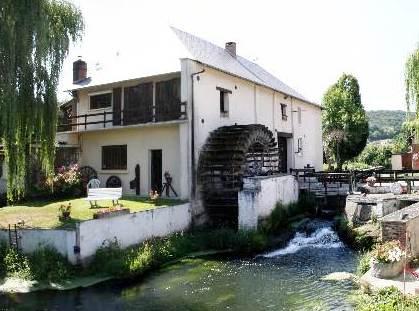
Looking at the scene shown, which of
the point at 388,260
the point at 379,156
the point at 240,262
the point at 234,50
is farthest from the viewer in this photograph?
the point at 379,156

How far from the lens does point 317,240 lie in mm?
16641

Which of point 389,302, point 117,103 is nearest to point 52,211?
point 117,103

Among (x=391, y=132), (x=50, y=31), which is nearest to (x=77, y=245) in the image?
(x=50, y=31)

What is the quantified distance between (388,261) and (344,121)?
98.9 feet

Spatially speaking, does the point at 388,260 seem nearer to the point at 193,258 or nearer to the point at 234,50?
the point at 193,258

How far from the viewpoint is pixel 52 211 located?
52.2ft

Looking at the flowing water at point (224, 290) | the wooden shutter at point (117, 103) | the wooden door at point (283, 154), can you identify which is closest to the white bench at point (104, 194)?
the flowing water at point (224, 290)

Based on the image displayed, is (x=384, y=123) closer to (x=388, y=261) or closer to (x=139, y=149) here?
(x=139, y=149)

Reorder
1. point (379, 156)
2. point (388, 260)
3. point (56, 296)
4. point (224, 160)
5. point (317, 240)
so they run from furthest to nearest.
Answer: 1. point (379, 156)
2. point (224, 160)
3. point (317, 240)
4. point (56, 296)
5. point (388, 260)

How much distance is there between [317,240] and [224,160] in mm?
4867

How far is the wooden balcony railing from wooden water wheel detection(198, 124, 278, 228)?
6.34 ft

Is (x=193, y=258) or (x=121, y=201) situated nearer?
(x=193, y=258)

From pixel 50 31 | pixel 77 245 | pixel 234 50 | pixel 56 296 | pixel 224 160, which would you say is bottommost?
pixel 56 296

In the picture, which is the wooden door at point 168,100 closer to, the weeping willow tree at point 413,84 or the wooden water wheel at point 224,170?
the wooden water wheel at point 224,170
